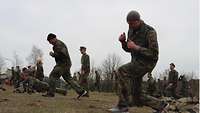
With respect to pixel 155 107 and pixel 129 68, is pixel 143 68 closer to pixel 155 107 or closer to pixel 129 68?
pixel 129 68

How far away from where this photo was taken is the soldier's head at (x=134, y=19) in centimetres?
868

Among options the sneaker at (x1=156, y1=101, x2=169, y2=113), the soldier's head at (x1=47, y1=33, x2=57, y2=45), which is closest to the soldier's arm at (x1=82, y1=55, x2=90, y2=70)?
the soldier's head at (x1=47, y1=33, x2=57, y2=45)

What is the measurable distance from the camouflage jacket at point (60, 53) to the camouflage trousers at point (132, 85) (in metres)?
4.54

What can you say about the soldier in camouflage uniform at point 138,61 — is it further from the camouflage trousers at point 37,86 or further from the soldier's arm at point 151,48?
the camouflage trousers at point 37,86

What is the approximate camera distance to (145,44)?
28.8 feet

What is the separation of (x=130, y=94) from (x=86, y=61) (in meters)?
8.59

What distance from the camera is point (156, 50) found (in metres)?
8.57

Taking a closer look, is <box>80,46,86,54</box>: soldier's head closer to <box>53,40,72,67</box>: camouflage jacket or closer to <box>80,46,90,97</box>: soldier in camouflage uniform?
<box>80,46,90,97</box>: soldier in camouflage uniform

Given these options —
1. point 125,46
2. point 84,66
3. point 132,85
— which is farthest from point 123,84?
point 84,66

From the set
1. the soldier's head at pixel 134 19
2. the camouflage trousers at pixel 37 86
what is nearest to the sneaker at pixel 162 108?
the soldier's head at pixel 134 19

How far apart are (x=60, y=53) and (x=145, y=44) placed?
16.0 ft

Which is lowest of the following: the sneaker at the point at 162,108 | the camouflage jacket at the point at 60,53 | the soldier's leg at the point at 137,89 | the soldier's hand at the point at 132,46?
the sneaker at the point at 162,108

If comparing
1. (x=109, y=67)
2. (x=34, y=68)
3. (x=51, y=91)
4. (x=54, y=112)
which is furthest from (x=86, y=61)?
(x=109, y=67)

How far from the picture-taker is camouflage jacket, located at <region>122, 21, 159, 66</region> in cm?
855
